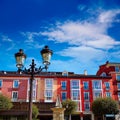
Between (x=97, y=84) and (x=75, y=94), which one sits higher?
(x=97, y=84)

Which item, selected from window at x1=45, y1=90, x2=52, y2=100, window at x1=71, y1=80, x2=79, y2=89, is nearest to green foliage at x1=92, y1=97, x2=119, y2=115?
window at x1=71, y1=80, x2=79, y2=89

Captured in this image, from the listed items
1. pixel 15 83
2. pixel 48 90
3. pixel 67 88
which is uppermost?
pixel 15 83

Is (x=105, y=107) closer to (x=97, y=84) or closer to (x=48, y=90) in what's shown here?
(x=97, y=84)

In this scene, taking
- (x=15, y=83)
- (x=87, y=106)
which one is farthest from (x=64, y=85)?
(x=15, y=83)

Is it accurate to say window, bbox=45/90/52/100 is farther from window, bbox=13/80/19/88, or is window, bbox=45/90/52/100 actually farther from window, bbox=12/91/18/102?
window, bbox=13/80/19/88

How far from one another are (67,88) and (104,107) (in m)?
11.1

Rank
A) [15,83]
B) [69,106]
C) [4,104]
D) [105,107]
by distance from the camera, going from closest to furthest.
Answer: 1. [4,104]
2. [105,107]
3. [69,106]
4. [15,83]

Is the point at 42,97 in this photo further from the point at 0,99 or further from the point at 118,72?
the point at 118,72

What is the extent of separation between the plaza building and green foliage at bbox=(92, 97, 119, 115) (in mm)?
5341

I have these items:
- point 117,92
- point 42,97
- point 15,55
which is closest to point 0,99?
point 42,97

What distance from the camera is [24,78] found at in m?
55.0

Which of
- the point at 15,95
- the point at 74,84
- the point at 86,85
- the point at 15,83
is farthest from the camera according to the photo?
the point at 86,85

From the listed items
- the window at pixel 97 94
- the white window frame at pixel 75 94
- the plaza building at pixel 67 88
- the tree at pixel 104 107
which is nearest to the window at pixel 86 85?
the plaza building at pixel 67 88

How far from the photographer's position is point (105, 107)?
47.5 meters
